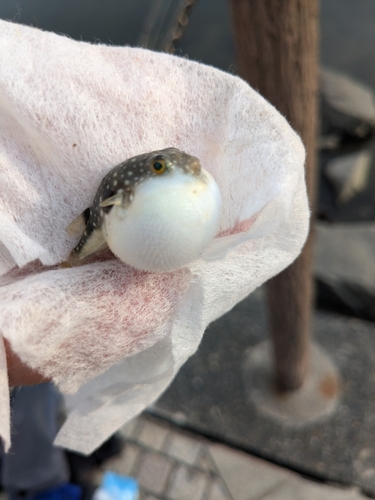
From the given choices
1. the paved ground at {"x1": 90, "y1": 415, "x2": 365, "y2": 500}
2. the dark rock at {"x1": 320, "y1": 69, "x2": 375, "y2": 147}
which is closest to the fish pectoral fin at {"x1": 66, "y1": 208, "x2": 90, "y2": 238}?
the paved ground at {"x1": 90, "y1": 415, "x2": 365, "y2": 500}

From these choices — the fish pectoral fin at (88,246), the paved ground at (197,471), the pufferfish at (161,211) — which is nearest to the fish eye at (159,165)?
the pufferfish at (161,211)

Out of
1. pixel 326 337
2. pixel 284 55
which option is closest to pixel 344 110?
pixel 326 337

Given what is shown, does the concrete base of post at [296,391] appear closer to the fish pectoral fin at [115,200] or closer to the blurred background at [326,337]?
the blurred background at [326,337]


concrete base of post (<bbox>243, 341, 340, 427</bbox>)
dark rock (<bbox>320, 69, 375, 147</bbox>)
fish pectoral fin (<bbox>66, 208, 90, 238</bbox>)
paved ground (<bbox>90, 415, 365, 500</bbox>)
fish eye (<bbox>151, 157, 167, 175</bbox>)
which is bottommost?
paved ground (<bbox>90, 415, 365, 500</bbox>)

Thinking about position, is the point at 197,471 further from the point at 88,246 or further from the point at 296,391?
the point at 88,246

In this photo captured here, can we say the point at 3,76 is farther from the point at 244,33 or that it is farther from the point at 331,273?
the point at 331,273

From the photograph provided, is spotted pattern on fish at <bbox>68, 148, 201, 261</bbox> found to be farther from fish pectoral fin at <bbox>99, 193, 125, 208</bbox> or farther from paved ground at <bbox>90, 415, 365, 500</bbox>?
paved ground at <bbox>90, 415, 365, 500</bbox>
